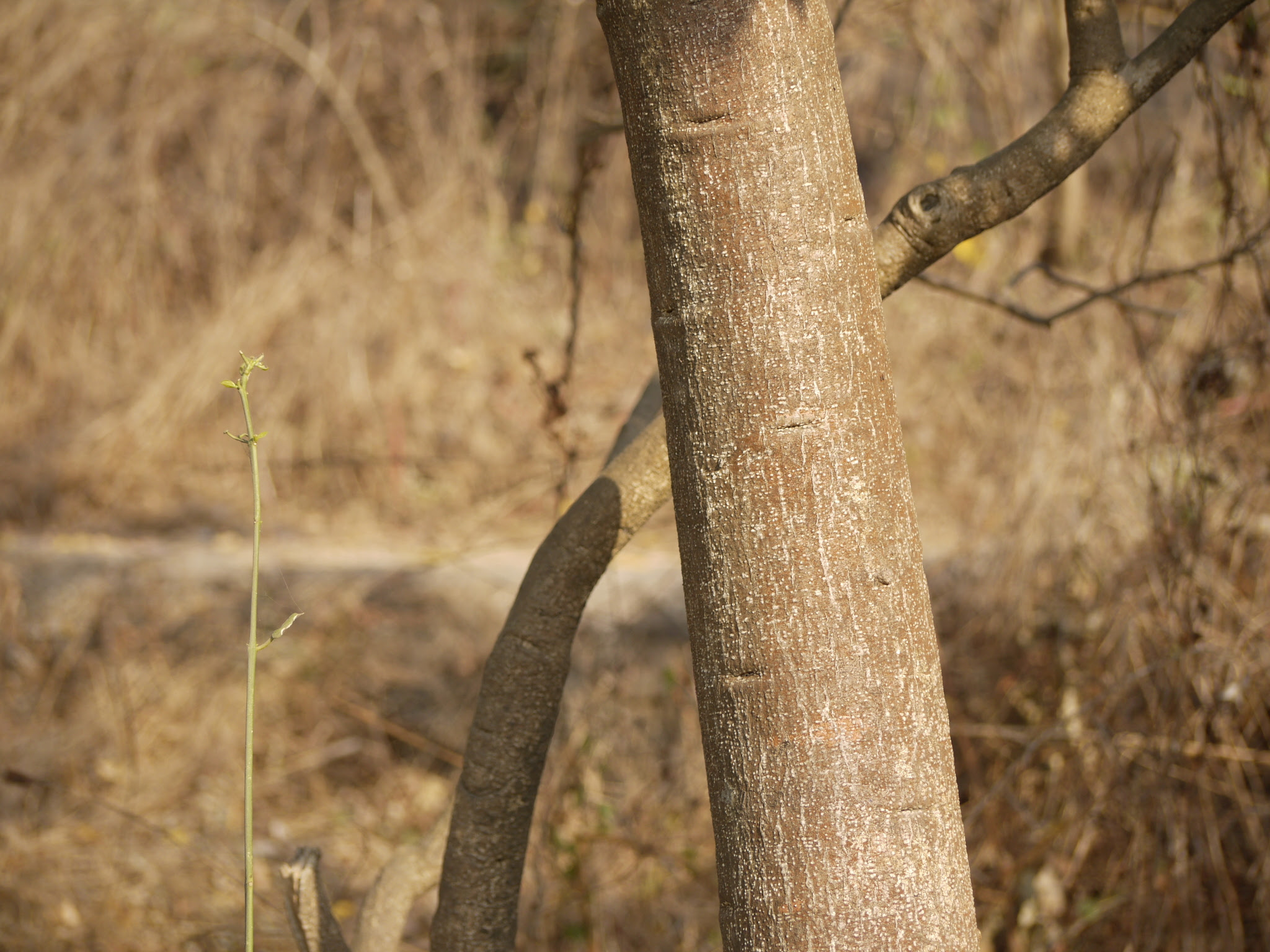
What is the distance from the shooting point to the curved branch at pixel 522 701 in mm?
1308

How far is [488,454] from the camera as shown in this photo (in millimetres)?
4746

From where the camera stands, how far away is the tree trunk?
37.1 inches

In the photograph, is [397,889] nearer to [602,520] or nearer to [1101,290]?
[602,520]

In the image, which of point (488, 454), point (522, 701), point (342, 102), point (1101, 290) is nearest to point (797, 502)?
point (522, 701)

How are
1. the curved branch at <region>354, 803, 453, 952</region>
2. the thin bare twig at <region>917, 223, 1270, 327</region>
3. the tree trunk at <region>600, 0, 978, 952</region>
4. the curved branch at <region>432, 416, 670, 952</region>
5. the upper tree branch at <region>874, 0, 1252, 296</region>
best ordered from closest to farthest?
the tree trunk at <region>600, 0, 978, 952</region> → the upper tree branch at <region>874, 0, 1252, 296</region> → the curved branch at <region>432, 416, 670, 952</region> → the curved branch at <region>354, 803, 453, 952</region> → the thin bare twig at <region>917, 223, 1270, 327</region>

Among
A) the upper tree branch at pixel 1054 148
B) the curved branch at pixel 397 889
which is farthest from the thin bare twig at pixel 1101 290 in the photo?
the curved branch at pixel 397 889

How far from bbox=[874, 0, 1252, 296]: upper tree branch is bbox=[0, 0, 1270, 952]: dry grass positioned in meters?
0.69

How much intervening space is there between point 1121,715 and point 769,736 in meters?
1.85

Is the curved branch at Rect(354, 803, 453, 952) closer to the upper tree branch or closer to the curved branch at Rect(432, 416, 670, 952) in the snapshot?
the curved branch at Rect(432, 416, 670, 952)

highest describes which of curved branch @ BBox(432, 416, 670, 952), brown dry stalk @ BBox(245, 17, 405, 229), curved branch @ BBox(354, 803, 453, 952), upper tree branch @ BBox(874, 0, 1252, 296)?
brown dry stalk @ BBox(245, 17, 405, 229)

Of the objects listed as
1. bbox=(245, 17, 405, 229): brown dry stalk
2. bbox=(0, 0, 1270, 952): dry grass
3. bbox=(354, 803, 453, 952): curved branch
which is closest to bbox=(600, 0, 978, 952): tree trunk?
bbox=(354, 803, 453, 952): curved branch

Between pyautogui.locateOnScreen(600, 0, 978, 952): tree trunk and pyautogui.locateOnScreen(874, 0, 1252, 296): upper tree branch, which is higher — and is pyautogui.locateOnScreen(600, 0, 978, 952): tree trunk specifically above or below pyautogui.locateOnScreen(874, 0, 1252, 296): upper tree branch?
below

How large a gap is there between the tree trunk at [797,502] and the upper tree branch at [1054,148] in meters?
0.26

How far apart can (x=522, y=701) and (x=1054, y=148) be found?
3.21ft
